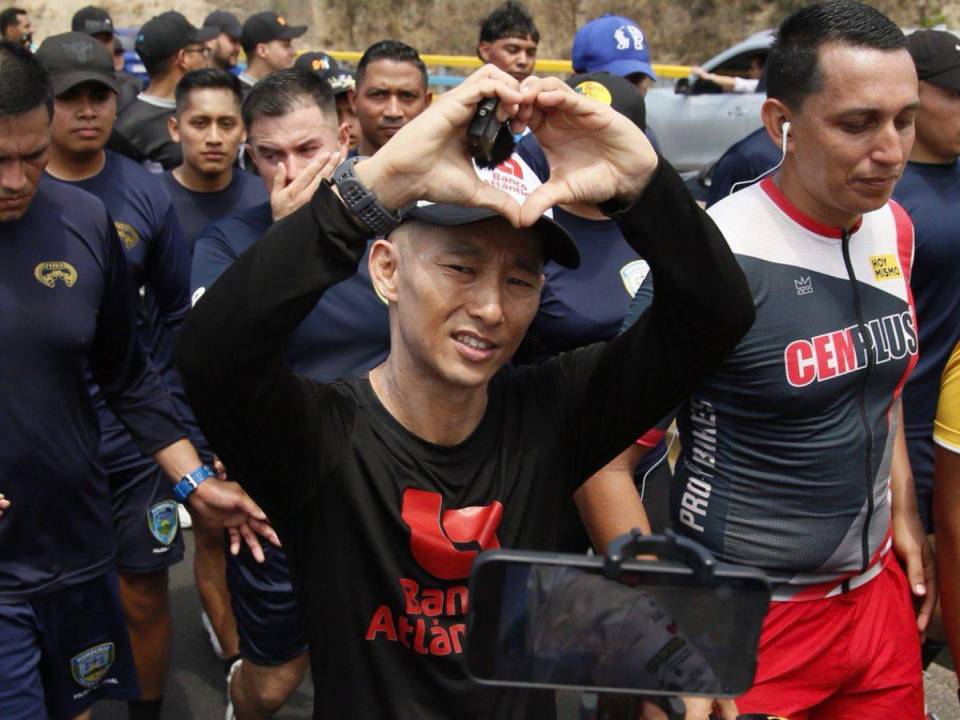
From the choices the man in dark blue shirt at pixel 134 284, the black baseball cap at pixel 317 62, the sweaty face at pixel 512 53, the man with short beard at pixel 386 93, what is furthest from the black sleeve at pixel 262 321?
the sweaty face at pixel 512 53

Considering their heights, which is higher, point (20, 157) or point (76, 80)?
point (76, 80)

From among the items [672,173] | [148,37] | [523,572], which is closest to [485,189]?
[672,173]

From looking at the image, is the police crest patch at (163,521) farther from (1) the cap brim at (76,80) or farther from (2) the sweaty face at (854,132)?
(2) the sweaty face at (854,132)

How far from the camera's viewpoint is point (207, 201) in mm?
5793

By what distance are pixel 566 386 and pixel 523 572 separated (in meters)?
0.85

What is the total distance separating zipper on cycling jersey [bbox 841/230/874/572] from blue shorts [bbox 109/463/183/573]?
8.59ft

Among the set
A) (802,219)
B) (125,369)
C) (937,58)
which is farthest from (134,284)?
(937,58)

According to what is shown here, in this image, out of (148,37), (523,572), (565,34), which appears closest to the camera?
(523,572)

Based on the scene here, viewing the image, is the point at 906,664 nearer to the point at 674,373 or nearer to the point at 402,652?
the point at 674,373

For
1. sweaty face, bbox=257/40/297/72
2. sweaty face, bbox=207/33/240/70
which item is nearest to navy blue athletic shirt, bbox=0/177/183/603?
sweaty face, bbox=257/40/297/72

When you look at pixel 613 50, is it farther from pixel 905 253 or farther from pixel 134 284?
pixel 905 253

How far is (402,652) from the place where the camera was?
231cm

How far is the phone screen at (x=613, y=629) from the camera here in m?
1.70

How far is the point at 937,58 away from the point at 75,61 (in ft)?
11.7
